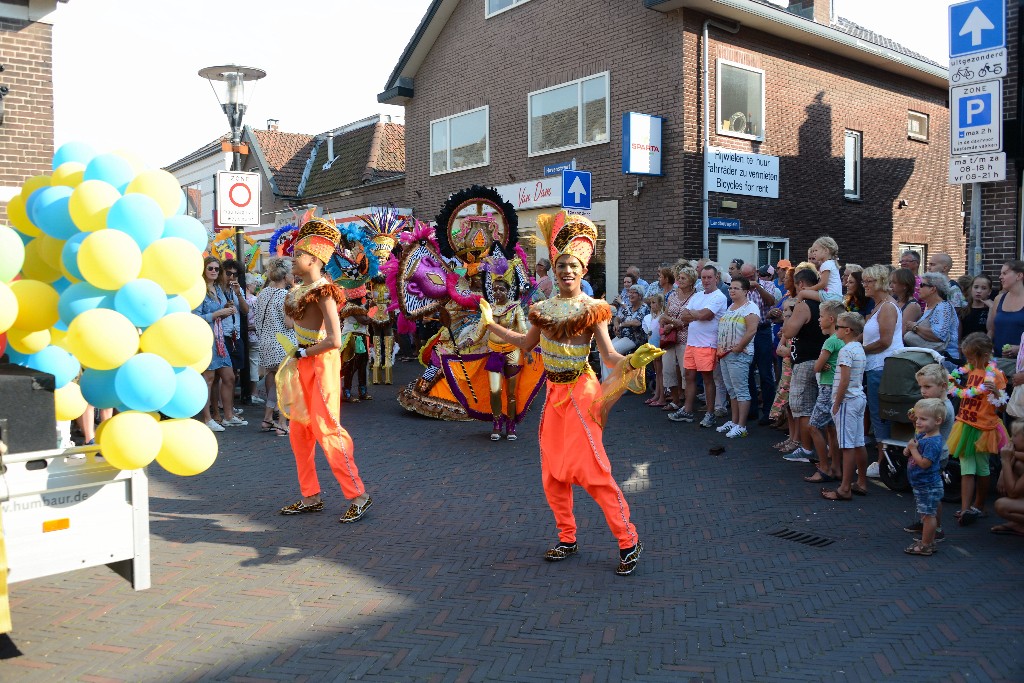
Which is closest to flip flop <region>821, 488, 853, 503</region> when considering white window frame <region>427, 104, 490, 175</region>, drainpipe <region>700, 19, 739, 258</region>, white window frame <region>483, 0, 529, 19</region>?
drainpipe <region>700, 19, 739, 258</region>

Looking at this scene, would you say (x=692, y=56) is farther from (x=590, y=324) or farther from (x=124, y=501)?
(x=124, y=501)

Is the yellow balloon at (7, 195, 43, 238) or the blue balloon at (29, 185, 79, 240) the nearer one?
the blue balloon at (29, 185, 79, 240)

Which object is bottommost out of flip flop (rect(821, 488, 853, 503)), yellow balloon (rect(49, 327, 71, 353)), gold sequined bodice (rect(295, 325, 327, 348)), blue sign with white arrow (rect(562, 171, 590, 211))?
flip flop (rect(821, 488, 853, 503))

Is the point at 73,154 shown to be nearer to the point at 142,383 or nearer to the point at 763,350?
the point at 142,383

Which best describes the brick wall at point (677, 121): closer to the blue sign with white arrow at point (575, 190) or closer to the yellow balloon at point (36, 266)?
the blue sign with white arrow at point (575, 190)

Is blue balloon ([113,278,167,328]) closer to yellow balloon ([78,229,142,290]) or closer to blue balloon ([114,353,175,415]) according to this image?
yellow balloon ([78,229,142,290])

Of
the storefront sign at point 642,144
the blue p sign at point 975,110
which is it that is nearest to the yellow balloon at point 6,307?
the blue p sign at point 975,110

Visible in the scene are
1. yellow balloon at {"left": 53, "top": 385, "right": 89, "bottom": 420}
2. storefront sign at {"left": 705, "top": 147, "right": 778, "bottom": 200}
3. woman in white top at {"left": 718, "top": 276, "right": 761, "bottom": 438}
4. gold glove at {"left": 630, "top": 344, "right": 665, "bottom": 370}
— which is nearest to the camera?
yellow balloon at {"left": 53, "top": 385, "right": 89, "bottom": 420}

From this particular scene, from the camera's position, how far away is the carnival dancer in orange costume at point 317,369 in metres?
5.98

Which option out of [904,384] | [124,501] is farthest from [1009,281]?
[124,501]

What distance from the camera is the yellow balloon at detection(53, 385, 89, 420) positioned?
441 cm

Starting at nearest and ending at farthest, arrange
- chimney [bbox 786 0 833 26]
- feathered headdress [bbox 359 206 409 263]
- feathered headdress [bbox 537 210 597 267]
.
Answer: feathered headdress [bbox 537 210 597 267] < feathered headdress [bbox 359 206 409 263] < chimney [bbox 786 0 833 26]

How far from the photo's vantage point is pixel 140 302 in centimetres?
374

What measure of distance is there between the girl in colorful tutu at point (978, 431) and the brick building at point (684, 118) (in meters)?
9.30
